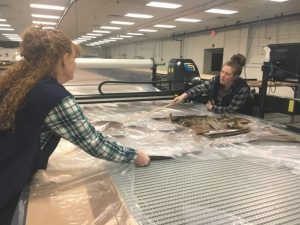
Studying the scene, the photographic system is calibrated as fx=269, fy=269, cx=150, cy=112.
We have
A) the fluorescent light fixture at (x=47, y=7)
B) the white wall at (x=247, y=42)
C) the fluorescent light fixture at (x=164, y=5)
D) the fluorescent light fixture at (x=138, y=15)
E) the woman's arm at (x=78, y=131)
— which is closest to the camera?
the woman's arm at (x=78, y=131)

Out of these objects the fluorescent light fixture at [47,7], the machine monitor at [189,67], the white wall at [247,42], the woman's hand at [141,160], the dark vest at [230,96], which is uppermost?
the fluorescent light fixture at [47,7]

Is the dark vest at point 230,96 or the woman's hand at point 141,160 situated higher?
the dark vest at point 230,96

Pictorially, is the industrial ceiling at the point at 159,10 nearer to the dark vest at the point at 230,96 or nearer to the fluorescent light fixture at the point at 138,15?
the fluorescent light fixture at the point at 138,15

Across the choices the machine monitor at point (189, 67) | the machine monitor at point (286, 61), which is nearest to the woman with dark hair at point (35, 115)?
the machine monitor at point (286, 61)

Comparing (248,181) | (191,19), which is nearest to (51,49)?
(248,181)

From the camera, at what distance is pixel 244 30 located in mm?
8875

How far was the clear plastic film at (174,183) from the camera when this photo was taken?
2.74ft

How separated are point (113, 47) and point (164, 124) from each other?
70.2 ft

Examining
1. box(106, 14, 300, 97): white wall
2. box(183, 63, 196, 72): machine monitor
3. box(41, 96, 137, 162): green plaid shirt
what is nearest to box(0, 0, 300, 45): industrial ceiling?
box(106, 14, 300, 97): white wall

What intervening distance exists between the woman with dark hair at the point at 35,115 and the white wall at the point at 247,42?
13.8 feet

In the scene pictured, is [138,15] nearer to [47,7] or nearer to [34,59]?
[47,7]

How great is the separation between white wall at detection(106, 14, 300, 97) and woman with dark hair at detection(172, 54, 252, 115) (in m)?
2.46

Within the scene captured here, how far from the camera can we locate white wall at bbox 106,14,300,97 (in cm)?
735

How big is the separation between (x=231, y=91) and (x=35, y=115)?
1839 mm
